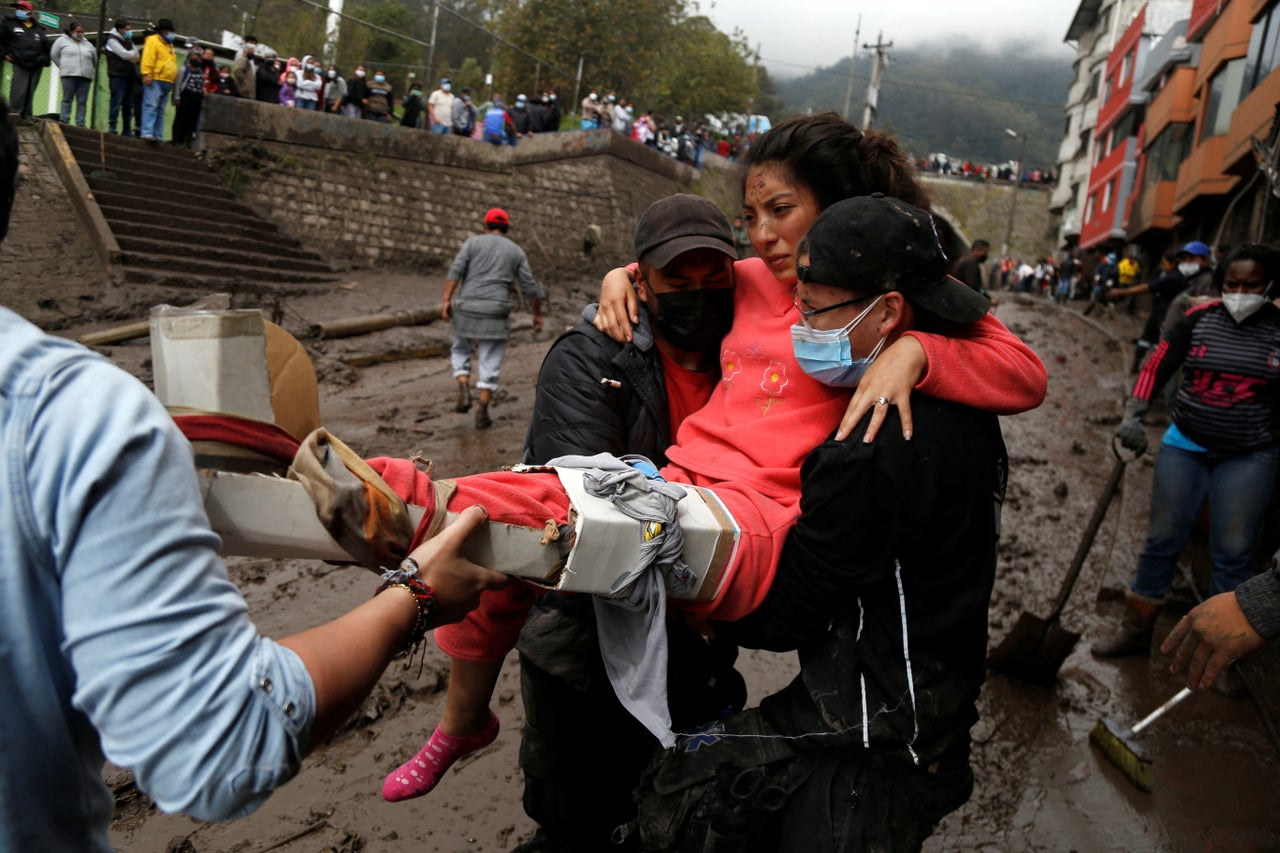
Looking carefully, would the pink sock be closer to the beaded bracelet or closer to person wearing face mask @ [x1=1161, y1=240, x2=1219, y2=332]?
the beaded bracelet

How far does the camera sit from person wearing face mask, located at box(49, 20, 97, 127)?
11.9 meters

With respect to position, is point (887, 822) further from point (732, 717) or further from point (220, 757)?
point (220, 757)

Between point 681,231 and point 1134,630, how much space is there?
3.84 meters

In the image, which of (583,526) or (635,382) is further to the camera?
(635,382)

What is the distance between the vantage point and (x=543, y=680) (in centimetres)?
226

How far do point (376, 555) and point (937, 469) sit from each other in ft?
3.45

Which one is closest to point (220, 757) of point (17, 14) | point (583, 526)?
point (583, 526)

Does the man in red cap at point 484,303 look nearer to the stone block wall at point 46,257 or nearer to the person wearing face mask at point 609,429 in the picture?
the stone block wall at point 46,257

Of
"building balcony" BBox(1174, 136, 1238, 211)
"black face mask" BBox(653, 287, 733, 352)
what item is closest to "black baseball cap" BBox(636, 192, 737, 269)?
"black face mask" BBox(653, 287, 733, 352)

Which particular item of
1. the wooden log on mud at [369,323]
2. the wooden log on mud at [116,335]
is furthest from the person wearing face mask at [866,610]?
the wooden log on mud at [369,323]

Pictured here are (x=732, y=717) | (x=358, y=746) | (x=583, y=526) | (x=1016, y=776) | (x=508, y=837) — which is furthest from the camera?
(x=1016, y=776)

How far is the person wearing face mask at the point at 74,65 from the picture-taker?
11.9 metres

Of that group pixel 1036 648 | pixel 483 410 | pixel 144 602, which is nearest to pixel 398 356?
pixel 483 410

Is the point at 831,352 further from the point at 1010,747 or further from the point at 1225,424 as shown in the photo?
the point at 1225,424
